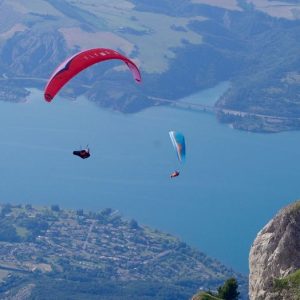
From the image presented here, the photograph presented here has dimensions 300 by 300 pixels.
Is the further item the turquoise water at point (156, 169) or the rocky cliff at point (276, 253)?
the turquoise water at point (156, 169)

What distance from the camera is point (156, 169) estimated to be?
54719mm

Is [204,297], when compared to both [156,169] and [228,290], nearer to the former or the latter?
[228,290]

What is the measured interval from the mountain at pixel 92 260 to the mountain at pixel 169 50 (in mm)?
25093

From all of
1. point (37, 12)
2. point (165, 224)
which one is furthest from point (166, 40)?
point (165, 224)

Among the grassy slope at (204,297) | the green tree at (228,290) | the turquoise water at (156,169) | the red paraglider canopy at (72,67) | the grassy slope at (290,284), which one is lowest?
the turquoise water at (156,169)

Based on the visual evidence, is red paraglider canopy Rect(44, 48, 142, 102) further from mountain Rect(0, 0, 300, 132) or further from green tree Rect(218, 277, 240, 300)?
mountain Rect(0, 0, 300, 132)

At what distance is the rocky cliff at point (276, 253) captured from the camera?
1487cm

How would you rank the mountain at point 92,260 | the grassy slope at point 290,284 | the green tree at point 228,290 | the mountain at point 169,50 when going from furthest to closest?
the mountain at point 169,50 → the mountain at point 92,260 → the green tree at point 228,290 → the grassy slope at point 290,284

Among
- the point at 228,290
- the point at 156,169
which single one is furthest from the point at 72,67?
the point at 156,169

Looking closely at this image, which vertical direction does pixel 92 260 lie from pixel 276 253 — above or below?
below

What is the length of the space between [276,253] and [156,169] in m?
39.5

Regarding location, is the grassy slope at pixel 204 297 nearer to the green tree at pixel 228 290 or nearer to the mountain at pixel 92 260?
the green tree at pixel 228 290

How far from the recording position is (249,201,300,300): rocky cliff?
48.8ft

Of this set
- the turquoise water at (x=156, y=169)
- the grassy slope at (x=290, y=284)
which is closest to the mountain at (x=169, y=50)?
the turquoise water at (x=156, y=169)
